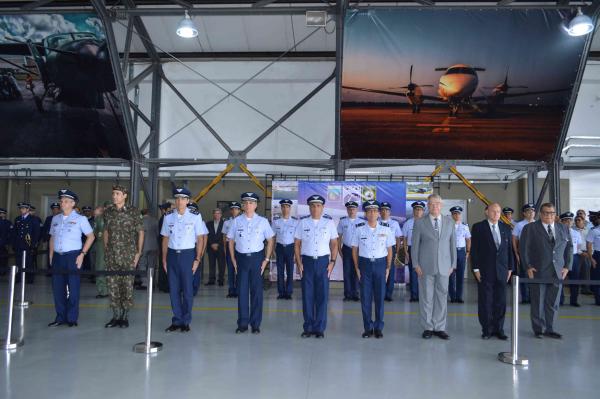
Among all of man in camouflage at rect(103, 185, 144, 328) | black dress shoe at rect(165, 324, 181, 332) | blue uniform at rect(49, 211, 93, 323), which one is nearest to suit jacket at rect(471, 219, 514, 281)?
black dress shoe at rect(165, 324, 181, 332)

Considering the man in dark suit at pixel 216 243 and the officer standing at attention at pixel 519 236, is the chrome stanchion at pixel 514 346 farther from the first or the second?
the man in dark suit at pixel 216 243

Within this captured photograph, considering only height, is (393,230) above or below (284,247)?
above

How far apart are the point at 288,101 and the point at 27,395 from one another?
323 inches

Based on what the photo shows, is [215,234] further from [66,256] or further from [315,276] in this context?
[315,276]

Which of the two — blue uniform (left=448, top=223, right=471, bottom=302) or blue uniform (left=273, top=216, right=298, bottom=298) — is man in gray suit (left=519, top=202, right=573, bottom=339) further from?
blue uniform (left=273, top=216, right=298, bottom=298)

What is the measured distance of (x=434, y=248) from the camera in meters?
5.80

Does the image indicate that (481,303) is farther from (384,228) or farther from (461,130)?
(461,130)

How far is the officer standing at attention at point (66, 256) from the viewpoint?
6219mm

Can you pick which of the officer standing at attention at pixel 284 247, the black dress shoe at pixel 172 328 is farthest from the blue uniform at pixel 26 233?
the black dress shoe at pixel 172 328

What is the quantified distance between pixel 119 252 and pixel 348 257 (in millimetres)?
4436

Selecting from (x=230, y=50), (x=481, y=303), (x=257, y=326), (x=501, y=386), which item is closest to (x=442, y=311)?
(x=481, y=303)

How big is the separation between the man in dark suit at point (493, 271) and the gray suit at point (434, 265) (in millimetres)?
420

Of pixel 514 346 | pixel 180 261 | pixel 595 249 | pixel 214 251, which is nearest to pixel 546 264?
pixel 514 346

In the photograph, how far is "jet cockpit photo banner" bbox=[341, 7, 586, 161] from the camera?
8.19m
